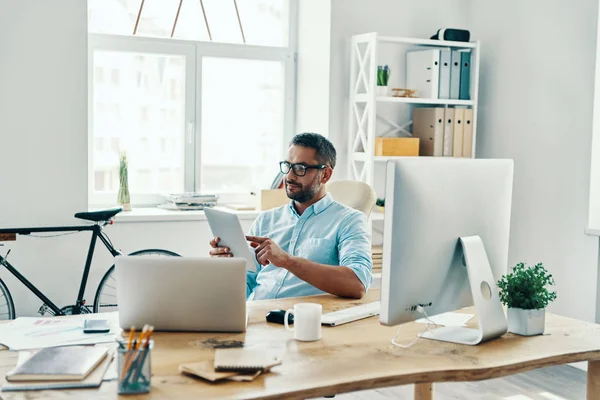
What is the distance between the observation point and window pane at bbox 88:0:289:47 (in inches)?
168

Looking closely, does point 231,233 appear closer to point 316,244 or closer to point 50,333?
point 316,244

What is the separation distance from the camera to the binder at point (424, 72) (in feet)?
14.4

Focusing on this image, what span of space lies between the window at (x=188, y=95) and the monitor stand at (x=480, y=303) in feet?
8.42

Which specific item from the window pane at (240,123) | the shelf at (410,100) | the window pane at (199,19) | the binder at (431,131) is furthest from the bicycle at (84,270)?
the binder at (431,131)

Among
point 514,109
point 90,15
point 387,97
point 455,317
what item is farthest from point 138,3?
point 455,317

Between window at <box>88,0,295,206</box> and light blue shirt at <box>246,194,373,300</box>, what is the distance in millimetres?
1788

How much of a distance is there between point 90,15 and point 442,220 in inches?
118

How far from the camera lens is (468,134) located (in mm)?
4504

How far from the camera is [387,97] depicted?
14.1ft

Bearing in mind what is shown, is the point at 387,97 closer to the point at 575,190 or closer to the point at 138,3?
the point at 575,190

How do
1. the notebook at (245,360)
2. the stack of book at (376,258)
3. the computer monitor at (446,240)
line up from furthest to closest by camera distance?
the stack of book at (376,258) → the computer monitor at (446,240) → the notebook at (245,360)

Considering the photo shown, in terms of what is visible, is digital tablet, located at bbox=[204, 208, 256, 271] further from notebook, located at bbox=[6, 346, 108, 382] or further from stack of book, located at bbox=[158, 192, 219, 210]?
stack of book, located at bbox=[158, 192, 219, 210]

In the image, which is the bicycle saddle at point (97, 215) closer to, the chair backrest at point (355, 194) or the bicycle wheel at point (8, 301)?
the bicycle wheel at point (8, 301)

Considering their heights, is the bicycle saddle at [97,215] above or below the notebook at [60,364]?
above
